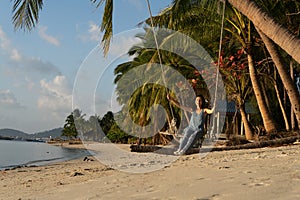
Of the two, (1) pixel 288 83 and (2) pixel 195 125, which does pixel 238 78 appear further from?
(2) pixel 195 125

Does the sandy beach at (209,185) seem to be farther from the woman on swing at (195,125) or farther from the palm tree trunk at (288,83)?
the palm tree trunk at (288,83)

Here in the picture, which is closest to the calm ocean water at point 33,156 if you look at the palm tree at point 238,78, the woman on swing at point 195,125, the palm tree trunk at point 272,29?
the palm tree at point 238,78

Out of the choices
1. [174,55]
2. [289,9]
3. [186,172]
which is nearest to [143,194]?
[186,172]

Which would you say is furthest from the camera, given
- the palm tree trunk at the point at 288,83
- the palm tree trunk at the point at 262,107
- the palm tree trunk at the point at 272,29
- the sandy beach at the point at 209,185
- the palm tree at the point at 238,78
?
the palm tree at the point at 238,78

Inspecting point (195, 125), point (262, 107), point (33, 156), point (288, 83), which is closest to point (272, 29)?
point (195, 125)

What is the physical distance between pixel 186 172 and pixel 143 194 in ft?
4.31

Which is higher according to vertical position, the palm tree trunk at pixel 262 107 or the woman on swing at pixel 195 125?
the palm tree trunk at pixel 262 107

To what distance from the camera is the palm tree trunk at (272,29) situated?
14.0 feet

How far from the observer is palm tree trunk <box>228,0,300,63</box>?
427 cm

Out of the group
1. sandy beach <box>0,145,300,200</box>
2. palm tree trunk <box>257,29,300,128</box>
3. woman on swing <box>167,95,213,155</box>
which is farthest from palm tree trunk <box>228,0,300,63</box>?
palm tree trunk <box>257,29,300,128</box>

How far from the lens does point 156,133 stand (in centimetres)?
2545

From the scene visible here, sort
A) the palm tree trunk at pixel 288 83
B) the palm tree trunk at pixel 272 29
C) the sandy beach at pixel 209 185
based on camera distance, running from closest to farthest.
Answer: the sandy beach at pixel 209 185
the palm tree trunk at pixel 272 29
the palm tree trunk at pixel 288 83

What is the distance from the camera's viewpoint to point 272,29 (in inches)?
177

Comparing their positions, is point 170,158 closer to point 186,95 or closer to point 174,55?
point 174,55
